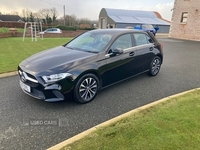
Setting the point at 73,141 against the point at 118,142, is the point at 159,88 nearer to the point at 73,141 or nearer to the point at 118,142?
the point at 118,142

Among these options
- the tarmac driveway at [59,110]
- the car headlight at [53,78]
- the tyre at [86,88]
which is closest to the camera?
the tarmac driveway at [59,110]

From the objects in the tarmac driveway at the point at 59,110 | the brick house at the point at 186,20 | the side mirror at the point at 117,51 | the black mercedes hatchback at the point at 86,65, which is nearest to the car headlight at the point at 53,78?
the black mercedes hatchback at the point at 86,65

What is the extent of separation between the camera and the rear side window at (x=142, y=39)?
4.62m

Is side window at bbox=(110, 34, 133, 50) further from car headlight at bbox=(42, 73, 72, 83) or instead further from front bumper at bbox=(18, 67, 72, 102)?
front bumper at bbox=(18, 67, 72, 102)

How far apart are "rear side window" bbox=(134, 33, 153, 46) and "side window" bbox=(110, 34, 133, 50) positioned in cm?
30

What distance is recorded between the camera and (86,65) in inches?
133

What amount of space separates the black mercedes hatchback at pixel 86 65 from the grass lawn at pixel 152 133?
1.11 metres

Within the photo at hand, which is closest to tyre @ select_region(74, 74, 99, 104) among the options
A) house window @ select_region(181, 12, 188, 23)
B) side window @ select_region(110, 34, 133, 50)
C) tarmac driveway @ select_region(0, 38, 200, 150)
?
tarmac driveway @ select_region(0, 38, 200, 150)

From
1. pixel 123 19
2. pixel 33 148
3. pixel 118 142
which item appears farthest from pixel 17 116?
pixel 123 19

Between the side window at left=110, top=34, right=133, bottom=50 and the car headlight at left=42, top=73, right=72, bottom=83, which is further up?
the side window at left=110, top=34, right=133, bottom=50

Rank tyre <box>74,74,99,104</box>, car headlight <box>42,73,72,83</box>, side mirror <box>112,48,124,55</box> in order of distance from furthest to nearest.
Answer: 1. side mirror <box>112,48,124,55</box>
2. tyre <box>74,74,99,104</box>
3. car headlight <box>42,73,72,83</box>

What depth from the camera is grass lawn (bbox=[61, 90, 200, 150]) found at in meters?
2.21

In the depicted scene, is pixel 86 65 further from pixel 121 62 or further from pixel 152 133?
pixel 152 133

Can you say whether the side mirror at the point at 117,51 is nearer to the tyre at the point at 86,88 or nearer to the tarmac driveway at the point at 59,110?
the tyre at the point at 86,88
